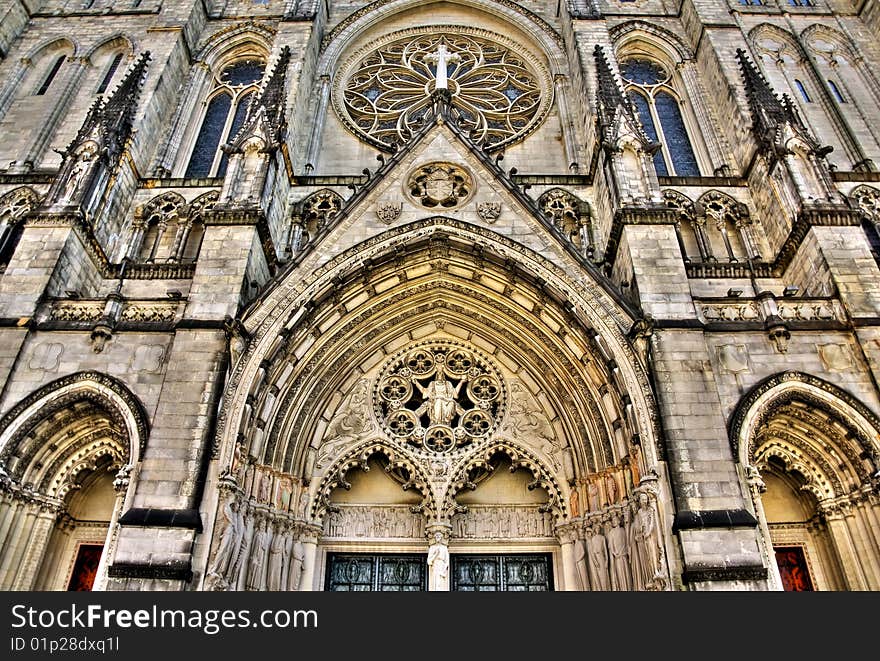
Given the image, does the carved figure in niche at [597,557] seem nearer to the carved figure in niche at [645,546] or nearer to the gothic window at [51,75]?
the carved figure in niche at [645,546]

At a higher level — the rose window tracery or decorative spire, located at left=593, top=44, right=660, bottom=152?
decorative spire, located at left=593, top=44, right=660, bottom=152

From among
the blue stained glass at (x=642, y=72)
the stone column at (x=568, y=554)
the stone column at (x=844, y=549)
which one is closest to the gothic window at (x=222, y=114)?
the blue stained glass at (x=642, y=72)

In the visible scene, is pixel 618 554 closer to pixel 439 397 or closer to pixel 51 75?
pixel 439 397

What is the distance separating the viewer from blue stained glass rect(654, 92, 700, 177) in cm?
1553

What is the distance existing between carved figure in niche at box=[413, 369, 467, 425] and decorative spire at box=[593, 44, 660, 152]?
19.8ft

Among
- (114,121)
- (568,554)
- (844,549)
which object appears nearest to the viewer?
(844,549)

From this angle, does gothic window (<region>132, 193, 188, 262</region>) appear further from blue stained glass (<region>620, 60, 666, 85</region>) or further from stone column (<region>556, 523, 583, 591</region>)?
blue stained glass (<region>620, 60, 666, 85</region>)

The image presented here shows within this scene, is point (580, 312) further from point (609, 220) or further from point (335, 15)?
point (335, 15)

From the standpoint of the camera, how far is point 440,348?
1223 cm

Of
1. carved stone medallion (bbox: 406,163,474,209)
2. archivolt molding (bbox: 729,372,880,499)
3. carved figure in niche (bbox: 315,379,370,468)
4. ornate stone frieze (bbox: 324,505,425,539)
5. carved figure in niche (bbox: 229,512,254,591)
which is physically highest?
carved stone medallion (bbox: 406,163,474,209)

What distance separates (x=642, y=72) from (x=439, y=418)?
1296 centimetres

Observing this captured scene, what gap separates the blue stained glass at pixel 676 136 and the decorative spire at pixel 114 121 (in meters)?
13.2

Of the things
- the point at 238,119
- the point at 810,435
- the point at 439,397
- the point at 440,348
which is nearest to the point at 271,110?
the point at 238,119

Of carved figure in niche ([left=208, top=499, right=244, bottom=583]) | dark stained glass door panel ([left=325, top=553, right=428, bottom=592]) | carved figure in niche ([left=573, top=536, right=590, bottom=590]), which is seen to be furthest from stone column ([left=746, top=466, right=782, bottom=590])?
carved figure in niche ([left=208, top=499, right=244, bottom=583])
